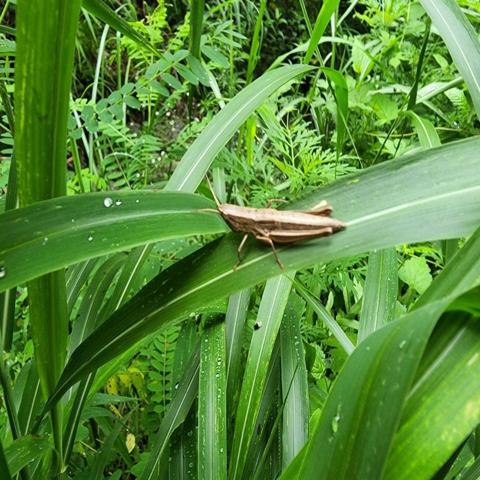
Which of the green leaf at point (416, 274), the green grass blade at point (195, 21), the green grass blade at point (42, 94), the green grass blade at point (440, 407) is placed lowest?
the green leaf at point (416, 274)

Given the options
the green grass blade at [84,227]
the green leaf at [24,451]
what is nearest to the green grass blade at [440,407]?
the green grass blade at [84,227]

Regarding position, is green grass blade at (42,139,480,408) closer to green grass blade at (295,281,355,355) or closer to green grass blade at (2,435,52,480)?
green grass blade at (2,435,52,480)

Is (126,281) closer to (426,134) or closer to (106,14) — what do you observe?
(106,14)

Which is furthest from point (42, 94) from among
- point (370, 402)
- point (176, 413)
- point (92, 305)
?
point (176, 413)

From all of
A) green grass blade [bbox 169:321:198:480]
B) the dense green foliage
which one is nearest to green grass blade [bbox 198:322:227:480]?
the dense green foliage

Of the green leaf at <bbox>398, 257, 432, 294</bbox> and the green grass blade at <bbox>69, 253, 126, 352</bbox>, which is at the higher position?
the green grass blade at <bbox>69, 253, 126, 352</bbox>

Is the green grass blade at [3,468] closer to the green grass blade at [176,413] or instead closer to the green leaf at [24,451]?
the green leaf at [24,451]
